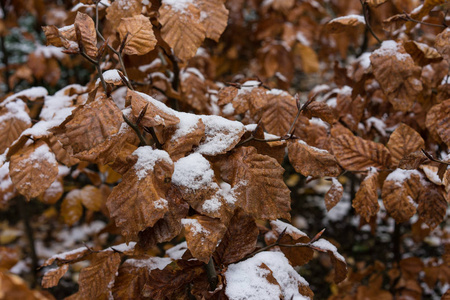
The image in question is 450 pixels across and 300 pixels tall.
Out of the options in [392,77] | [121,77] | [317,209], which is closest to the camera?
[121,77]

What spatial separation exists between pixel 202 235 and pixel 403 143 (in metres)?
0.58

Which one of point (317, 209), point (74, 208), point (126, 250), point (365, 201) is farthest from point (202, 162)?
point (317, 209)

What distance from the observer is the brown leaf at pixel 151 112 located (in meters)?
0.54

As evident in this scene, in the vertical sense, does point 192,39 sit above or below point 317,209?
above

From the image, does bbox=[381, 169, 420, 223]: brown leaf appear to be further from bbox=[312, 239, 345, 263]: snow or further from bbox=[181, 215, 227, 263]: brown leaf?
bbox=[181, 215, 227, 263]: brown leaf

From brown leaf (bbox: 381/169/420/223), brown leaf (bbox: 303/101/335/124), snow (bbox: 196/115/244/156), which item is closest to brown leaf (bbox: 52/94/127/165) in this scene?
snow (bbox: 196/115/244/156)

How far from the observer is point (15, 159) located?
0.75 m

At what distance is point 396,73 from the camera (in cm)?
85

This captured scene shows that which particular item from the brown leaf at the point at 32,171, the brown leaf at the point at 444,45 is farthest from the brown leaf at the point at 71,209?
the brown leaf at the point at 444,45

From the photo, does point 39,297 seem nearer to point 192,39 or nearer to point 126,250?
point 126,250

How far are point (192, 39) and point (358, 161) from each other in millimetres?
486

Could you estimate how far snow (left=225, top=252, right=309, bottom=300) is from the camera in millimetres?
623

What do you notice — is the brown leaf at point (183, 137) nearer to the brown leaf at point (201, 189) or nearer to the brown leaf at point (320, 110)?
the brown leaf at point (201, 189)

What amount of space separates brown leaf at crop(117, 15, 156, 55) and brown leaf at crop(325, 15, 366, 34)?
53cm
